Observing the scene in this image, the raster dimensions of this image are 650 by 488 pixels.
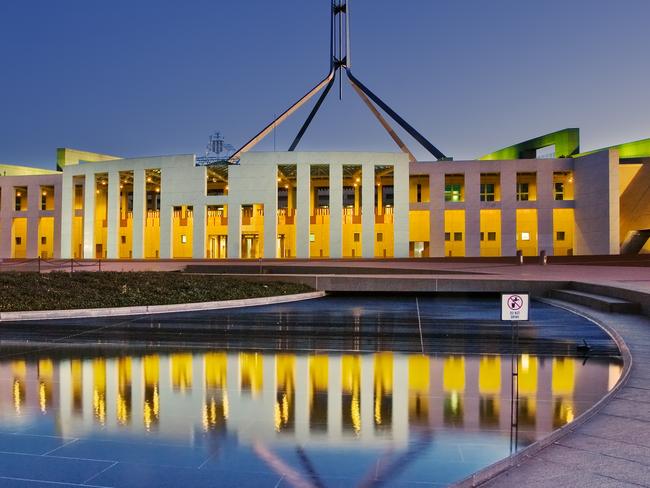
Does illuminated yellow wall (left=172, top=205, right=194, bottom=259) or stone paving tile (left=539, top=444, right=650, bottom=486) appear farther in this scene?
illuminated yellow wall (left=172, top=205, right=194, bottom=259)

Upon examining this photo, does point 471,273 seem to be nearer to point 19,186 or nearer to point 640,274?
point 640,274

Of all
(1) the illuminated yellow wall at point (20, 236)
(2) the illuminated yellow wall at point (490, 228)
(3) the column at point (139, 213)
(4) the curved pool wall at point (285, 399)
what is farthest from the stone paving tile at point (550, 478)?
(1) the illuminated yellow wall at point (20, 236)

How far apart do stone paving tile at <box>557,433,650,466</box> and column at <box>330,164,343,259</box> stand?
38.1 m

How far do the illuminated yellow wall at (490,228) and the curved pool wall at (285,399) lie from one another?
36.9 meters

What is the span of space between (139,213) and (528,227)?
104 ft

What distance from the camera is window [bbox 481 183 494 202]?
2002 inches

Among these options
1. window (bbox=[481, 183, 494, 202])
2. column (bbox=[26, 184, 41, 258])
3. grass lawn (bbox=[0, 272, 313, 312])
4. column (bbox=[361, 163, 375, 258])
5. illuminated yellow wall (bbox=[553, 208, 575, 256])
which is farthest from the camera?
column (bbox=[26, 184, 41, 258])

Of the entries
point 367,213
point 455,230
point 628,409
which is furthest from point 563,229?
point 628,409

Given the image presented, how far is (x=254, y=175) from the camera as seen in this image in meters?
43.8

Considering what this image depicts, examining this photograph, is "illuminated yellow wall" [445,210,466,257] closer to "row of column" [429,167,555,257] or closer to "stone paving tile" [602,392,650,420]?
"row of column" [429,167,555,257]

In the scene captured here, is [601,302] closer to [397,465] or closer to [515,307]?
[515,307]

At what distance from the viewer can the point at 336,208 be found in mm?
43656

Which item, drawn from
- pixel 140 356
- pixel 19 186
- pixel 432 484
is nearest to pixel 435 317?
pixel 140 356

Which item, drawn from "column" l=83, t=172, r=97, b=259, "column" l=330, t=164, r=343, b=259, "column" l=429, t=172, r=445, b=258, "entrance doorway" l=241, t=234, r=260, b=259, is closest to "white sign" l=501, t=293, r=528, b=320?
"column" l=330, t=164, r=343, b=259
